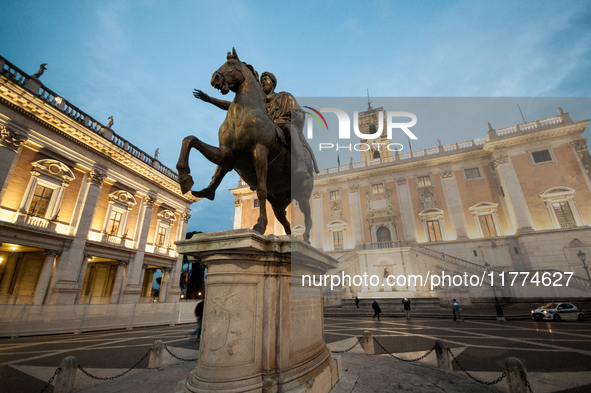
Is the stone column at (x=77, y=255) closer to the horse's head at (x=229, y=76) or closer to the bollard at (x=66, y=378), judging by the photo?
the bollard at (x=66, y=378)

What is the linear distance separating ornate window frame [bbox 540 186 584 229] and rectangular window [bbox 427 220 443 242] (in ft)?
28.1

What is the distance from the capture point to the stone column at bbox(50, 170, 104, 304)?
13.8 meters

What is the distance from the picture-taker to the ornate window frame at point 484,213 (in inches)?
949

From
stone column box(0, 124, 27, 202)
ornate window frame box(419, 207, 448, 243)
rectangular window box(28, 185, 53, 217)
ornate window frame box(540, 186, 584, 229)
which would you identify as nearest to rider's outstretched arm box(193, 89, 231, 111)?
stone column box(0, 124, 27, 202)

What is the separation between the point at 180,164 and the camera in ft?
9.28

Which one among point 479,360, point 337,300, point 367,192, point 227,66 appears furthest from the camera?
point 367,192

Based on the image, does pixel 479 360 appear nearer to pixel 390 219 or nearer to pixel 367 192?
pixel 390 219

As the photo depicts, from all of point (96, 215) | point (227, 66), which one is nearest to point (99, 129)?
point (96, 215)

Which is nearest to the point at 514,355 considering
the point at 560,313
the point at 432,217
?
the point at 560,313

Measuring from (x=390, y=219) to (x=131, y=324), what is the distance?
2413 cm

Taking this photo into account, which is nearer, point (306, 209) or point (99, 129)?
point (306, 209)

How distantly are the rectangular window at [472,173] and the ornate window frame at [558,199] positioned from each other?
529 centimetres

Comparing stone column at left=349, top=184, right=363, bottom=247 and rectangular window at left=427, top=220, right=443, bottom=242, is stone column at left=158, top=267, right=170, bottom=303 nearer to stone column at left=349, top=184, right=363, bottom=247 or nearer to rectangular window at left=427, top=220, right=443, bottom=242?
stone column at left=349, top=184, right=363, bottom=247

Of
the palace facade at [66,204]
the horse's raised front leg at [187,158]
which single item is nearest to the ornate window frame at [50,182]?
the palace facade at [66,204]
